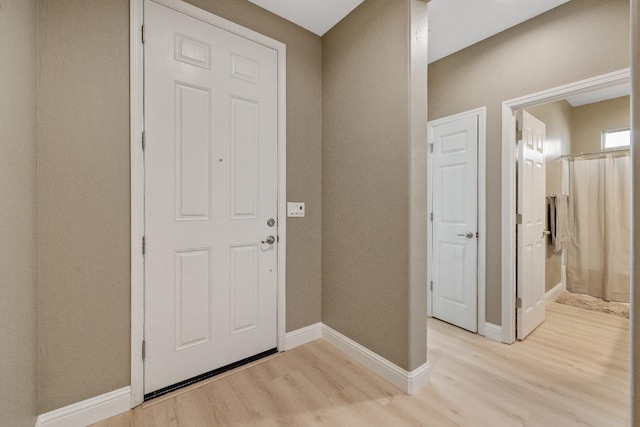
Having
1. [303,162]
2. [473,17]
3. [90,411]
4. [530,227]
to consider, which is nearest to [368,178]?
[303,162]

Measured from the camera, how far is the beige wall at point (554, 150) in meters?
3.39

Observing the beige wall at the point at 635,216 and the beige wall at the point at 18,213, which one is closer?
the beige wall at the point at 635,216

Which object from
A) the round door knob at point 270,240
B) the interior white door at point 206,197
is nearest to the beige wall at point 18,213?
the interior white door at point 206,197

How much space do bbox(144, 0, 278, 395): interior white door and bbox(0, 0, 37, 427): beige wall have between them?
0.47m

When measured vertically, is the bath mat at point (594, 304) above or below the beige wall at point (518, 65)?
below

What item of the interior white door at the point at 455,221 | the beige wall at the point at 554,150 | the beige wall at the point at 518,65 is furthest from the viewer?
the beige wall at the point at 554,150

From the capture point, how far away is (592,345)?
229 centimetres

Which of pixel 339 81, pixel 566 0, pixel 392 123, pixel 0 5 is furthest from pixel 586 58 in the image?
pixel 0 5

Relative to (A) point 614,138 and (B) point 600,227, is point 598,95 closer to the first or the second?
(A) point 614,138

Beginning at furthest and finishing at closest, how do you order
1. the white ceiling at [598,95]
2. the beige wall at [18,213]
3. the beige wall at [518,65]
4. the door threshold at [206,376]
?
the white ceiling at [598,95], the beige wall at [518,65], the door threshold at [206,376], the beige wall at [18,213]

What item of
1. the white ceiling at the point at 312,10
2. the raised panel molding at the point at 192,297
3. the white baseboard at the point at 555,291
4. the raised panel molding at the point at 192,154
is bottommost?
the white baseboard at the point at 555,291

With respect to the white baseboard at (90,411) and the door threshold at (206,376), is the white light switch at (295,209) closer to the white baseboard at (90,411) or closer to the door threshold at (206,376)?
the door threshold at (206,376)

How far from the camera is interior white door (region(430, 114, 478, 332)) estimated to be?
2.57m

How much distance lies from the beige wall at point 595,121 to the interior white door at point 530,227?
2.02 m
